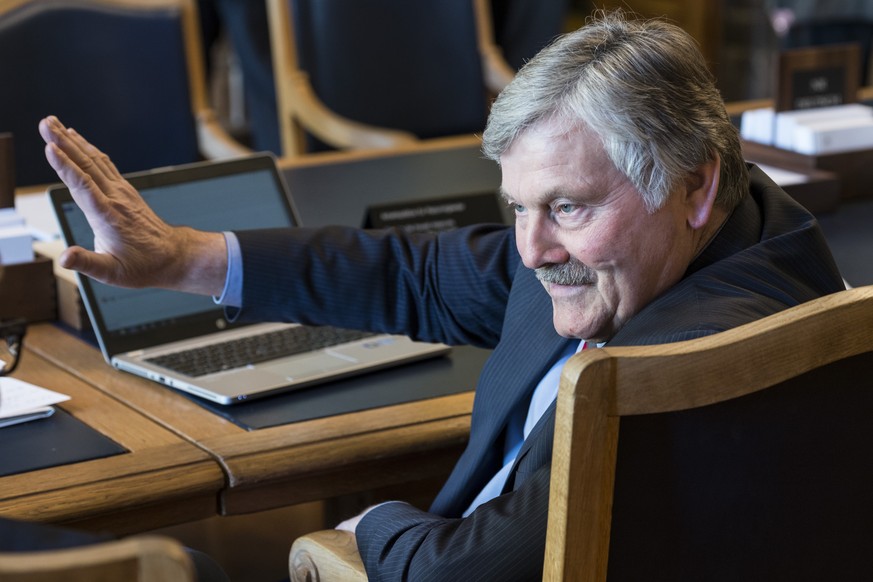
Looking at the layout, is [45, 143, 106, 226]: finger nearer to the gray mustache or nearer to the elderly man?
the elderly man

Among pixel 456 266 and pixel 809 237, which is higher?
pixel 809 237

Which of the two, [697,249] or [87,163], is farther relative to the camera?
[87,163]

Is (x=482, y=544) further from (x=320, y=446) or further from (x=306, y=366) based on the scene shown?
(x=306, y=366)

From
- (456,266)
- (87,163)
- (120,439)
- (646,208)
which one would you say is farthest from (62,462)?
(646,208)

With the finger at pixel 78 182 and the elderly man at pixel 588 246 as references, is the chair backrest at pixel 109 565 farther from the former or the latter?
the finger at pixel 78 182

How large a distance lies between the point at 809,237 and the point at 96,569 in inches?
31.0

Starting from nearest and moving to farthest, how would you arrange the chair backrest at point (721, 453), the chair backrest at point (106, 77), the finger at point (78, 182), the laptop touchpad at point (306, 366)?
1. the chair backrest at point (721, 453)
2. the finger at point (78, 182)
3. the laptop touchpad at point (306, 366)
4. the chair backrest at point (106, 77)

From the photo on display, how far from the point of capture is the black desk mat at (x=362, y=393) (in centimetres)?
149

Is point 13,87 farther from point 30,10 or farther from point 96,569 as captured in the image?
point 96,569

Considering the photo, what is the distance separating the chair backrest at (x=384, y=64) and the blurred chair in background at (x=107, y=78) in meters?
0.31

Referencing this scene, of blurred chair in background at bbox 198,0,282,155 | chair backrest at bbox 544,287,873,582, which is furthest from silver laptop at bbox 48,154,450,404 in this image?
blurred chair in background at bbox 198,0,282,155

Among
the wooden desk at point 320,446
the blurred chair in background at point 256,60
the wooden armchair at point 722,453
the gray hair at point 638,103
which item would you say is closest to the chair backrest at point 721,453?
the wooden armchair at point 722,453

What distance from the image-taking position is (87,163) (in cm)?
149

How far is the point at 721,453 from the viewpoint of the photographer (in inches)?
37.3
